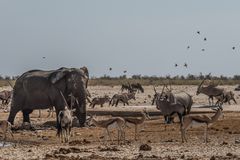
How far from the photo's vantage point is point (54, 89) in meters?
30.9

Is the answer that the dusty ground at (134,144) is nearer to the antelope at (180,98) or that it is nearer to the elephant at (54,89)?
the elephant at (54,89)

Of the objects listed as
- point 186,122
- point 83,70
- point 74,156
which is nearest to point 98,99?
point 83,70

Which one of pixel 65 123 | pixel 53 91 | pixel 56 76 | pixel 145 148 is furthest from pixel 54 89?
pixel 145 148

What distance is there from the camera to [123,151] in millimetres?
21484

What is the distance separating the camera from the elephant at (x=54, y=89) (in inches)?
1219

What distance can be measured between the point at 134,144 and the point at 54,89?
317 inches

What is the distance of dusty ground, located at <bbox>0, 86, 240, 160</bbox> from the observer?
2061 centimetres

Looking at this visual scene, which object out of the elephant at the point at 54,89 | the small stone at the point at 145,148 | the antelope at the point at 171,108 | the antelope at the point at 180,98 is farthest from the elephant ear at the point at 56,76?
the small stone at the point at 145,148

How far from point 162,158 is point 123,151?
182cm

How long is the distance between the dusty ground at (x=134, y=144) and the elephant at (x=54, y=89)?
996 millimetres

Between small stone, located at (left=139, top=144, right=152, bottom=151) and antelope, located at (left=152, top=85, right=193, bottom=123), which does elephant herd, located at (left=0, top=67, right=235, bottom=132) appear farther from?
small stone, located at (left=139, top=144, right=152, bottom=151)

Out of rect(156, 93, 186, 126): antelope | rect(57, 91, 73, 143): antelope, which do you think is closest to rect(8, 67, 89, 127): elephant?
rect(156, 93, 186, 126): antelope

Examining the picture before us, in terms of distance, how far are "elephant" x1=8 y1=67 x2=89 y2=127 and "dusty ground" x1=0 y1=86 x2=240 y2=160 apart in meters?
1.00

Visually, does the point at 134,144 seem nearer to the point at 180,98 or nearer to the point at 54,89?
the point at 54,89
